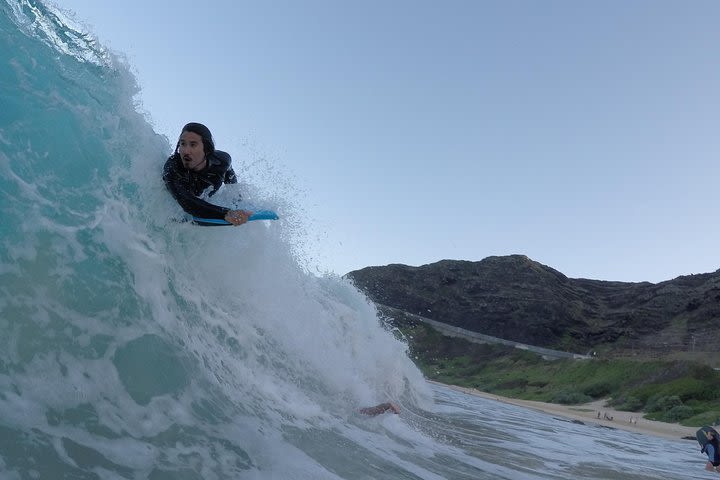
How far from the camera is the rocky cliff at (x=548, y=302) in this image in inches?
2704

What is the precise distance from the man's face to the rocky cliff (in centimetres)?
6193

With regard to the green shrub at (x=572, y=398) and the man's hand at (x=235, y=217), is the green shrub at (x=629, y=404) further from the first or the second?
the man's hand at (x=235, y=217)

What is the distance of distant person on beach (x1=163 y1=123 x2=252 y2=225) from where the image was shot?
5.63 meters

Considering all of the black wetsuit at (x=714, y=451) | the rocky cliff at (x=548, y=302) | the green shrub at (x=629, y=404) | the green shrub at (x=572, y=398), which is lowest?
the green shrub at (x=572, y=398)

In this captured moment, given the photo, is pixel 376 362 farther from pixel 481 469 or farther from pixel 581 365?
pixel 581 365

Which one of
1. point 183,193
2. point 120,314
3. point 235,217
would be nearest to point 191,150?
point 183,193

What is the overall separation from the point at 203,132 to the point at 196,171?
18.3 inches

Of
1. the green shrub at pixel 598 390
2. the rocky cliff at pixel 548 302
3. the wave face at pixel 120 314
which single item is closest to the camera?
the wave face at pixel 120 314

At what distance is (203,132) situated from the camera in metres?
5.66

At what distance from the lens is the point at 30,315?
4.35 metres

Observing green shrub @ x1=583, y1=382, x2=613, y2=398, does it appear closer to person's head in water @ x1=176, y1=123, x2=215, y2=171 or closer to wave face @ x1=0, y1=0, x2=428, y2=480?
wave face @ x1=0, y1=0, x2=428, y2=480

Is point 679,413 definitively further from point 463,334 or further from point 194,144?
point 463,334

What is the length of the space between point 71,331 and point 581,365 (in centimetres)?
4501

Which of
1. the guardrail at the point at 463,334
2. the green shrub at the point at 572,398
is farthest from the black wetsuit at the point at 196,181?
the guardrail at the point at 463,334
